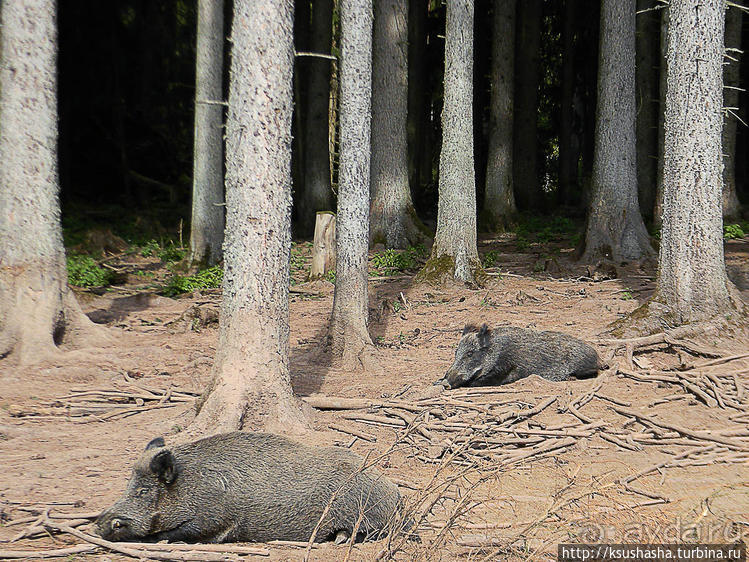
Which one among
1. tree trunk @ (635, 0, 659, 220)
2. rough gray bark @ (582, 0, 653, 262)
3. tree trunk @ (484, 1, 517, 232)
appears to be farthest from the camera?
tree trunk @ (635, 0, 659, 220)

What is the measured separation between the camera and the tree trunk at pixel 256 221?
7.14 metres

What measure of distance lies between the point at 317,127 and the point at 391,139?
14.2ft

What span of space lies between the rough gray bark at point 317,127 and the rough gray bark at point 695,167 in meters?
12.7

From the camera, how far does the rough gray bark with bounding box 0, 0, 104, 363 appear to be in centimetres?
958

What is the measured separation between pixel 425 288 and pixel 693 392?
6.12 m

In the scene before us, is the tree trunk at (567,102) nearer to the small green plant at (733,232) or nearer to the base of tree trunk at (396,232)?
the small green plant at (733,232)

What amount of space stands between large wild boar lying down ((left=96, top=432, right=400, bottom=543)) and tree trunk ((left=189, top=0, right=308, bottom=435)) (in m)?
1.83

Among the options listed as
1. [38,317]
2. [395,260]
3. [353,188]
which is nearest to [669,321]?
[353,188]

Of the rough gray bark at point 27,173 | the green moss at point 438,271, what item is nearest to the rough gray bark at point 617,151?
the green moss at point 438,271

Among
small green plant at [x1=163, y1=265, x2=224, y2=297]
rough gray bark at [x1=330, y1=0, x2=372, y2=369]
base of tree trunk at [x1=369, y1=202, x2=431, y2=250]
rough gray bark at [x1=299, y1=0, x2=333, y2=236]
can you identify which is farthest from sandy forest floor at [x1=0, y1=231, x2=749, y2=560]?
rough gray bark at [x1=299, y1=0, x2=333, y2=236]

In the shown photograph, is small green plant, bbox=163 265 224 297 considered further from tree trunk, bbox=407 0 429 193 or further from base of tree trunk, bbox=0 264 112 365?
tree trunk, bbox=407 0 429 193

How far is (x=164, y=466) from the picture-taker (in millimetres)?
→ 4953

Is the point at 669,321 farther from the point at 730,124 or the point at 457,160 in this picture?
the point at 730,124

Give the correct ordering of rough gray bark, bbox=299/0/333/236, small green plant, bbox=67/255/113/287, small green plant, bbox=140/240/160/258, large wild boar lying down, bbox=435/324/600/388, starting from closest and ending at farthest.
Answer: large wild boar lying down, bbox=435/324/600/388 → small green plant, bbox=67/255/113/287 → small green plant, bbox=140/240/160/258 → rough gray bark, bbox=299/0/333/236
